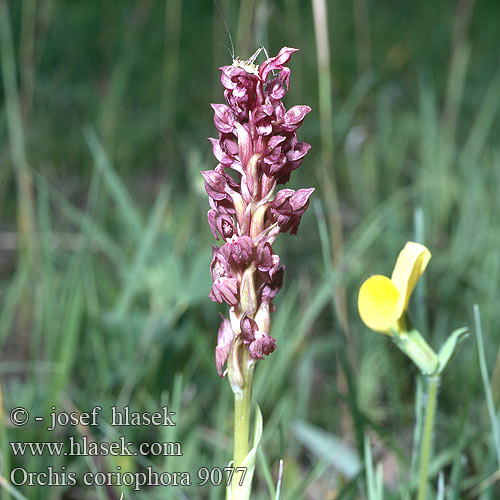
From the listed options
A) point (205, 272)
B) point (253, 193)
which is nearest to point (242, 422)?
point (253, 193)

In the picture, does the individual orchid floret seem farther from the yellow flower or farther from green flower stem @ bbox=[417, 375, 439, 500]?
green flower stem @ bbox=[417, 375, 439, 500]

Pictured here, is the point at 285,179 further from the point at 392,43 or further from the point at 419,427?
the point at 392,43

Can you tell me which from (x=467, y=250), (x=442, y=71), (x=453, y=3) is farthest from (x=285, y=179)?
(x=453, y=3)

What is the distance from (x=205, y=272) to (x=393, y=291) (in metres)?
0.85

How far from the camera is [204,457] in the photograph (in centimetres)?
156

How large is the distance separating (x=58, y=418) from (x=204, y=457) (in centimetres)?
38

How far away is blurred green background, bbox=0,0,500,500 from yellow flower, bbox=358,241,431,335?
0.53 ft

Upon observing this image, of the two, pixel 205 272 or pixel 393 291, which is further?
pixel 205 272

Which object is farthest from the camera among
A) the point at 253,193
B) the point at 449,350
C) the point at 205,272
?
the point at 205,272

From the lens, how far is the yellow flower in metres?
0.93

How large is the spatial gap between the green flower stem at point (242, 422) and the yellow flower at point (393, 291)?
21 cm

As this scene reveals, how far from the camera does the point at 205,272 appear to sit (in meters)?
1.72

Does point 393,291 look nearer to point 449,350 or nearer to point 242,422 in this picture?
point 449,350

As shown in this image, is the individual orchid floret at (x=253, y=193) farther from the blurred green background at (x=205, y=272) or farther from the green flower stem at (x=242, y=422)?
the blurred green background at (x=205, y=272)
